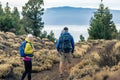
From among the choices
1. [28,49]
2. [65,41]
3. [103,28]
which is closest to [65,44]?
[65,41]

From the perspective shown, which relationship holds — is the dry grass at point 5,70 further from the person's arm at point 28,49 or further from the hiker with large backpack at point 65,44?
the hiker with large backpack at point 65,44

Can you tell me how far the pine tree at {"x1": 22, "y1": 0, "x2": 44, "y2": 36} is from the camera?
3408 inches

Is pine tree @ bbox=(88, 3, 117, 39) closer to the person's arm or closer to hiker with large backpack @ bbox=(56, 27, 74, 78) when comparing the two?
hiker with large backpack @ bbox=(56, 27, 74, 78)

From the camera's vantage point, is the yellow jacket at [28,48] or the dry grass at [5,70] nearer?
the yellow jacket at [28,48]

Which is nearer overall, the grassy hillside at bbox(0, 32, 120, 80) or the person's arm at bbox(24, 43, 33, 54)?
the grassy hillside at bbox(0, 32, 120, 80)

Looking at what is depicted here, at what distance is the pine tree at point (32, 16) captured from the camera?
86562 mm

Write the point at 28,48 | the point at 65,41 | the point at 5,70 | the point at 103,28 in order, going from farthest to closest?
the point at 103,28
the point at 5,70
the point at 65,41
the point at 28,48

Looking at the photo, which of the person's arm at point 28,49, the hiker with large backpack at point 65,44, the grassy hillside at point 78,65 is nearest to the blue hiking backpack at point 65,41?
the hiker with large backpack at point 65,44

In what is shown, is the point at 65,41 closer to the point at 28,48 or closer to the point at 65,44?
the point at 65,44

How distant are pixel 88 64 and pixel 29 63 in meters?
→ 3.22

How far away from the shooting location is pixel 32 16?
291 feet

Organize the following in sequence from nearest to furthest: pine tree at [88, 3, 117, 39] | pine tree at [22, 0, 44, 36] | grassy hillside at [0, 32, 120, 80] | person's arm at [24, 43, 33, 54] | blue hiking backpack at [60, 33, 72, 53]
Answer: grassy hillside at [0, 32, 120, 80] < person's arm at [24, 43, 33, 54] < blue hiking backpack at [60, 33, 72, 53] < pine tree at [88, 3, 117, 39] < pine tree at [22, 0, 44, 36]

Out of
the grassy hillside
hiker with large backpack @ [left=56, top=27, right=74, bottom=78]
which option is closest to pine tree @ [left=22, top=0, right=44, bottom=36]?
the grassy hillside

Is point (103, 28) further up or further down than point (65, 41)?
further down
